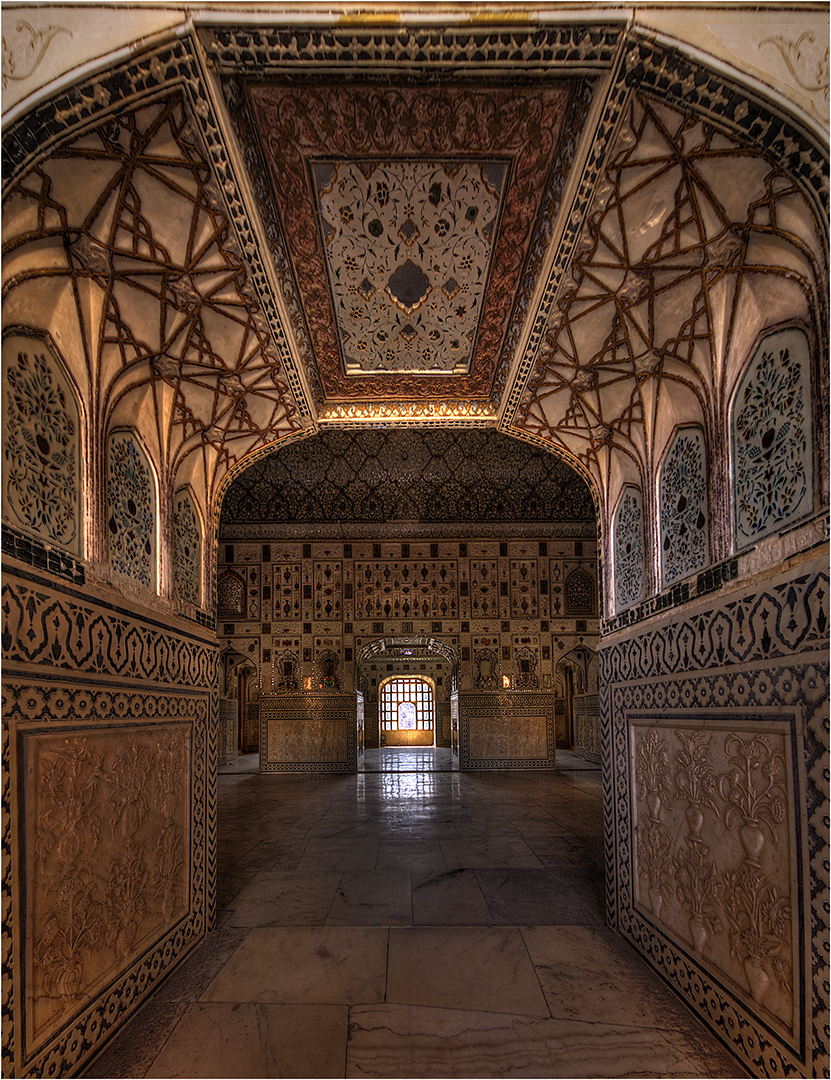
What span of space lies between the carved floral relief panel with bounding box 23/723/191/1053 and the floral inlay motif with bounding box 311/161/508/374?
302 cm

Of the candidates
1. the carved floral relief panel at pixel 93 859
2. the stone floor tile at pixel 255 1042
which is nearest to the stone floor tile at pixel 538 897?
the stone floor tile at pixel 255 1042

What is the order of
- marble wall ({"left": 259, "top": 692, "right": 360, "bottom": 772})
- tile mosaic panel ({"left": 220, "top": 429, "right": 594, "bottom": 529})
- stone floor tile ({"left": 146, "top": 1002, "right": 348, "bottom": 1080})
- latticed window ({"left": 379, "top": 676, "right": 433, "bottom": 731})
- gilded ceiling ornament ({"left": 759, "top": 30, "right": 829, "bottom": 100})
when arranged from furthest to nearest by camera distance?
latticed window ({"left": 379, "top": 676, "right": 433, "bottom": 731})
marble wall ({"left": 259, "top": 692, "right": 360, "bottom": 772})
tile mosaic panel ({"left": 220, "top": 429, "right": 594, "bottom": 529})
stone floor tile ({"left": 146, "top": 1002, "right": 348, "bottom": 1080})
gilded ceiling ornament ({"left": 759, "top": 30, "right": 829, "bottom": 100})

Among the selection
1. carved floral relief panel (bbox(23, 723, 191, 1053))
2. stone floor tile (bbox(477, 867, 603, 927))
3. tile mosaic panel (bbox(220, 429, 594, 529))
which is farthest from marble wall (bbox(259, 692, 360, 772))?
carved floral relief panel (bbox(23, 723, 191, 1053))

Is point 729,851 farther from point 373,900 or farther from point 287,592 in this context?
point 287,592

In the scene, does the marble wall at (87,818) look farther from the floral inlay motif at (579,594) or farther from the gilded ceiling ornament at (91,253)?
the floral inlay motif at (579,594)

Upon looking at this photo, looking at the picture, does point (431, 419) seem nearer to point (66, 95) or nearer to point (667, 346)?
point (667, 346)

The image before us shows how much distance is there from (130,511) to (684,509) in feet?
11.5

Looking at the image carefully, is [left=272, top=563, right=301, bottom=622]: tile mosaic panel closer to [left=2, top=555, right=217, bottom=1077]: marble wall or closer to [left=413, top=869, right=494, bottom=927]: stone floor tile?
[left=413, top=869, right=494, bottom=927]: stone floor tile

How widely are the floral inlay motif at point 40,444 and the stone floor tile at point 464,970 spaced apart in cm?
306

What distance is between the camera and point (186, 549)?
15.5 feet

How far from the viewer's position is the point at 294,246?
3.59m

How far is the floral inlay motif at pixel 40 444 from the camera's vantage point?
2609 millimetres

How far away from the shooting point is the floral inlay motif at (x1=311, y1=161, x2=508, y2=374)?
124 inches

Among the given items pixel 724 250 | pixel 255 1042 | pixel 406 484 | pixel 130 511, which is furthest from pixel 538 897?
pixel 406 484
